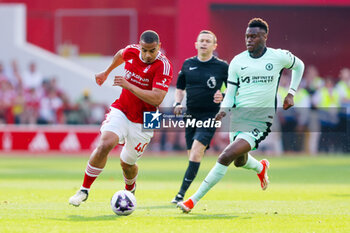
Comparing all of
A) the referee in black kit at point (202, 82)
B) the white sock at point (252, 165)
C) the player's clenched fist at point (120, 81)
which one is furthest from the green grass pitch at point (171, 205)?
the player's clenched fist at point (120, 81)

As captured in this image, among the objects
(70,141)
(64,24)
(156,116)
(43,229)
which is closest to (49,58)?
(64,24)

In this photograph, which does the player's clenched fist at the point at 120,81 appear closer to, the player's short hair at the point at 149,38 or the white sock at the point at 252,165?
the player's short hair at the point at 149,38

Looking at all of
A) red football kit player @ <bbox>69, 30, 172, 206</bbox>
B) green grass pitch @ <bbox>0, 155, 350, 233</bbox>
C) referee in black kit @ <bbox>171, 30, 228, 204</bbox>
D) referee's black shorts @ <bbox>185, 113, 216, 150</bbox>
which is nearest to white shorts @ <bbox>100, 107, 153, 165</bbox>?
red football kit player @ <bbox>69, 30, 172, 206</bbox>

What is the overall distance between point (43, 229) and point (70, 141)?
61.6 ft

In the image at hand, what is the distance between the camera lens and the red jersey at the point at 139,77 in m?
10.5

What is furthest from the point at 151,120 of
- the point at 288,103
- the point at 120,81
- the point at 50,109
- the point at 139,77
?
the point at 50,109

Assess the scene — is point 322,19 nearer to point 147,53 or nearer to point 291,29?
point 291,29

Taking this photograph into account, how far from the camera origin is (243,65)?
1061 cm

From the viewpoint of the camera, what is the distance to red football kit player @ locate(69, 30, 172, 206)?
33.6 ft

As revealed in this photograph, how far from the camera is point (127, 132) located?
34.9ft

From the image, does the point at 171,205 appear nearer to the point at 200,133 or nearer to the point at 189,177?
the point at 189,177

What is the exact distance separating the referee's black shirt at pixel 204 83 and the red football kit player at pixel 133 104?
1.63 meters

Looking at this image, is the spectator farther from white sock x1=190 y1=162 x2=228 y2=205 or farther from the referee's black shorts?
white sock x1=190 y1=162 x2=228 y2=205

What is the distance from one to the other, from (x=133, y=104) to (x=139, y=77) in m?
0.37
